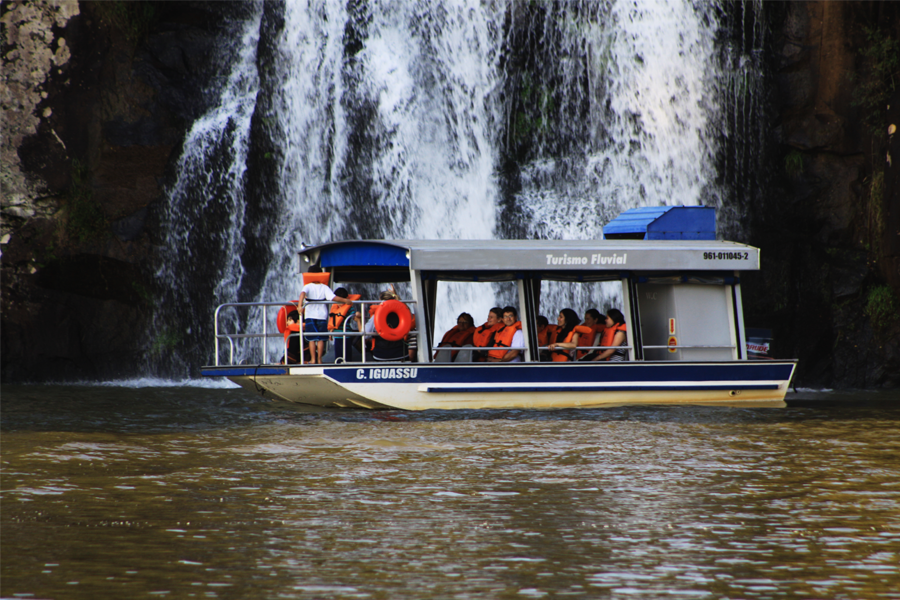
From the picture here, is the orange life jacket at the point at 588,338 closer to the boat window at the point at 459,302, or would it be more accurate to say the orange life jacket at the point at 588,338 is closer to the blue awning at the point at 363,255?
the blue awning at the point at 363,255

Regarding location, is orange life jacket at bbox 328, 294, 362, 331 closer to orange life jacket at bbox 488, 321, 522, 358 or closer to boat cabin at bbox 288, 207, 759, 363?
boat cabin at bbox 288, 207, 759, 363

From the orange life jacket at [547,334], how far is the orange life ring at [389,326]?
98.8 inches

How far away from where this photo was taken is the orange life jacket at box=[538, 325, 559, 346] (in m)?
14.9

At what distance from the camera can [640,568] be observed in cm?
599

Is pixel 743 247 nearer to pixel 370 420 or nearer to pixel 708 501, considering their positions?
pixel 370 420

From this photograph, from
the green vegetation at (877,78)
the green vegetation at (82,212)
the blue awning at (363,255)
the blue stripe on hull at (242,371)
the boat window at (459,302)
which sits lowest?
the blue stripe on hull at (242,371)

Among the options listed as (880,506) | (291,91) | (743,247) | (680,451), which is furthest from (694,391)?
(291,91)

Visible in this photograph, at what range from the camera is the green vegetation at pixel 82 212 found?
73.5ft

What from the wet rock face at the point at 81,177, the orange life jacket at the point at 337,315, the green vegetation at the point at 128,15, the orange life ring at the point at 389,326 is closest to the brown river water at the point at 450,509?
the orange life ring at the point at 389,326

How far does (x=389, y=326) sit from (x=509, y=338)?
6.11 ft

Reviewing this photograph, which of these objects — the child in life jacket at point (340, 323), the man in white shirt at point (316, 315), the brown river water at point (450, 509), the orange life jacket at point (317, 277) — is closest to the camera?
the brown river water at point (450, 509)

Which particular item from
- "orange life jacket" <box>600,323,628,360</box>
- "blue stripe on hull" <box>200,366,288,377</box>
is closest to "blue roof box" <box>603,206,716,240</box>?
"orange life jacket" <box>600,323,628,360</box>

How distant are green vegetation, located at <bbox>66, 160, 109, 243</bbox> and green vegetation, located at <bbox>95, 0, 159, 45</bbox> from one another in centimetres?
334

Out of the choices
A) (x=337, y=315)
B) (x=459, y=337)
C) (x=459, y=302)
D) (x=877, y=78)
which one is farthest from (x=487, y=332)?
(x=877, y=78)
